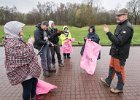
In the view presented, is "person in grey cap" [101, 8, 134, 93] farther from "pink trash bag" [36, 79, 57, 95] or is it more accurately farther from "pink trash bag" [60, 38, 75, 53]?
"pink trash bag" [60, 38, 75, 53]

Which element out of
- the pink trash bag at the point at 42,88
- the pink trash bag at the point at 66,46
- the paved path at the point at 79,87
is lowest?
the paved path at the point at 79,87

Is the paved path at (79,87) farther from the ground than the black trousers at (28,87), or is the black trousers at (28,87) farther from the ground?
the black trousers at (28,87)

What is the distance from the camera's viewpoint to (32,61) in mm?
4484

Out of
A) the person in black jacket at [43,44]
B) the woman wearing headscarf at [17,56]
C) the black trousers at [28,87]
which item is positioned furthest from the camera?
the person in black jacket at [43,44]

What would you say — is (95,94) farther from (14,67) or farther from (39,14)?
(39,14)

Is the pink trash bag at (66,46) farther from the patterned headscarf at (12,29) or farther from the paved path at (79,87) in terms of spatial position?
the patterned headscarf at (12,29)

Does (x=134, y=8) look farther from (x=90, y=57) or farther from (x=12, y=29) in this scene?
(x=12, y=29)

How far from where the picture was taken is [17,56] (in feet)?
14.0

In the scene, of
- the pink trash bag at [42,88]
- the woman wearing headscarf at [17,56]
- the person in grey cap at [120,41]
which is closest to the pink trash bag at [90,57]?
the person in grey cap at [120,41]

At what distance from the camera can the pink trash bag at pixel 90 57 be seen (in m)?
7.64

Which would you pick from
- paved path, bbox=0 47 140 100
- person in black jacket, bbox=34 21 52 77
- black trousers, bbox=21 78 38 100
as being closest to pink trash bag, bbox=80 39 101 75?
paved path, bbox=0 47 140 100

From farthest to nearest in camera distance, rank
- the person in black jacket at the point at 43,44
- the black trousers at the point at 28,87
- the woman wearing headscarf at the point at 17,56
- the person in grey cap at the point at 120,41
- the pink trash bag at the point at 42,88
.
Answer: the person in black jacket at the point at 43,44, the pink trash bag at the point at 42,88, the person in grey cap at the point at 120,41, the black trousers at the point at 28,87, the woman wearing headscarf at the point at 17,56

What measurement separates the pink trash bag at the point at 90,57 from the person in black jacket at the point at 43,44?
3.91ft

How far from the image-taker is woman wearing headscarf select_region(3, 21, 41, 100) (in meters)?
4.24
